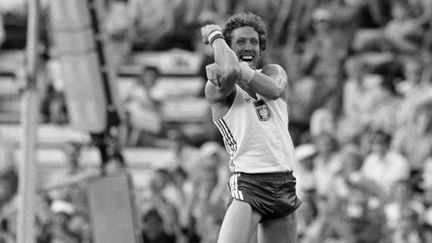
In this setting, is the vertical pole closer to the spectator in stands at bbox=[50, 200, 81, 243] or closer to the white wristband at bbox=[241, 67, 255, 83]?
the spectator in stands at bbox=[50, 200, 81, 243]

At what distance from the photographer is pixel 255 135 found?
6914mm

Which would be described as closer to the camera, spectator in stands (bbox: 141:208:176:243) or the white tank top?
the white tank top

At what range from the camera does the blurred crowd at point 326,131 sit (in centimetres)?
1077

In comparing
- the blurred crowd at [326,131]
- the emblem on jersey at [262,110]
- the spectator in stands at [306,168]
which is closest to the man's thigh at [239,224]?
the emblem on jersey at [262,110]

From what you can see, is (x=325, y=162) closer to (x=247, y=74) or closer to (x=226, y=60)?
(x=247, y=74)

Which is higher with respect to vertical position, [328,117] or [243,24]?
[243,24]

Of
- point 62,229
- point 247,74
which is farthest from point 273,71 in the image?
point 62,229

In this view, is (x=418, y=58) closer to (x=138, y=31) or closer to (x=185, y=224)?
(x=185, y=224)

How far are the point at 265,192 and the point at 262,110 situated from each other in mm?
485

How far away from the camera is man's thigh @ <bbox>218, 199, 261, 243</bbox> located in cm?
678

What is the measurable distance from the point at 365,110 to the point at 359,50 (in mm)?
1367

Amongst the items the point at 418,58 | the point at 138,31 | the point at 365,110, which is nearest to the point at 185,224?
the point at 365,110

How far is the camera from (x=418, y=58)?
503 inches

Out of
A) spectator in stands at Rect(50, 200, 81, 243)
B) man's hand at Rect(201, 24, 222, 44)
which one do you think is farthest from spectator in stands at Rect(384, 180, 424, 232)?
man's hand at Rect(201, 24, 222, 44)
